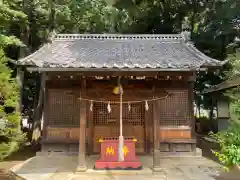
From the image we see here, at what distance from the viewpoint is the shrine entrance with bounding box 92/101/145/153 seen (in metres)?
10.4

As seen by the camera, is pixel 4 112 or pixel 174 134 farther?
pixel 174 134

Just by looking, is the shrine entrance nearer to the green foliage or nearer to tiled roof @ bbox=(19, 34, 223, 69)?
tiled roof @ bbox=(19, 34, 223, 69)

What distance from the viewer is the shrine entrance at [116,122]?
34.2 feet

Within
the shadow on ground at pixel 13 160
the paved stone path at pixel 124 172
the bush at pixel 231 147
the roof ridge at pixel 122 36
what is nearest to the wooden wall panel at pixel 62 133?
the paved stone path at pixel 124 172

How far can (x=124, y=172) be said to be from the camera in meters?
7.64

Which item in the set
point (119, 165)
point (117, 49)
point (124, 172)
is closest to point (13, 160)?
point (119, 165)

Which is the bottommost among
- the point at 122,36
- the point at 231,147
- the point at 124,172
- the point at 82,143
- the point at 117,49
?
the point at 124,172

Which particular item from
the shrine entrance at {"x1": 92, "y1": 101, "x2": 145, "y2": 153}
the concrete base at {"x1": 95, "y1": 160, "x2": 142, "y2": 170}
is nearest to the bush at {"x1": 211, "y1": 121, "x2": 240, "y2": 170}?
the concrete base at {"x1": 95, "y1": 160, "x2": 142, "y2": 170}

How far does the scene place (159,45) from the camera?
38.7 feet

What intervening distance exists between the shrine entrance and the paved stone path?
41.6 inches

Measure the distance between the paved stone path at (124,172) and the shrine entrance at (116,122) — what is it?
1.06 metres

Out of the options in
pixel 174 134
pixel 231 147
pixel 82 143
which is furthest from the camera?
pixel 174 134

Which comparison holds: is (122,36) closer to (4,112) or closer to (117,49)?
(117,49)

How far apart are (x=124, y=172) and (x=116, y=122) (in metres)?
3.03
